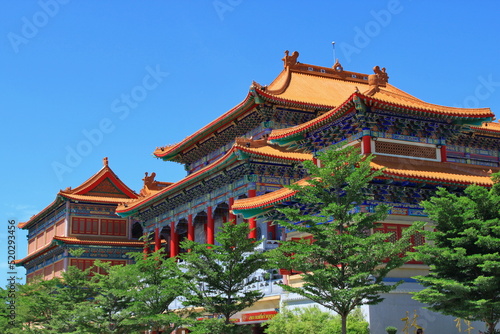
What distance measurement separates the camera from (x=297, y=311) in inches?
1014

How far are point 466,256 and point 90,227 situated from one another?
1481 inches

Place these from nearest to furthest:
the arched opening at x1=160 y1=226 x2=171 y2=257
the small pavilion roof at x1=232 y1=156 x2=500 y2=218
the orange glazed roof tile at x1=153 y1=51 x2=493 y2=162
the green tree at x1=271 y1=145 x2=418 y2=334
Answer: the green tree at x1=271 y1=145 x2=418 y2=334, the small pavilion roof at x1=232 y1=156 x2=500 y2=218, the orange glazed roof tile at x1=153 y1=51 x2=493 y2=162, the arched opening at x1=160 y1=226 x2=171 y2=257

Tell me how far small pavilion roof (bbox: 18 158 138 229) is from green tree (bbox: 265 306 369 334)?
102ft

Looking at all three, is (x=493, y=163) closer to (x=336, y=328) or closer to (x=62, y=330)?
(x=336, y=328)

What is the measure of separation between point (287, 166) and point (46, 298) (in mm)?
13641

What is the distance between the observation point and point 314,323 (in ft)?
74.8

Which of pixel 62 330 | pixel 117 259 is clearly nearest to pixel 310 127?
pixel 62 330

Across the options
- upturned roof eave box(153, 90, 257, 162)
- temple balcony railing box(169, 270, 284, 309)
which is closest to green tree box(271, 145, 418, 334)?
temple balcony railing box(169, 270, 284, 309)

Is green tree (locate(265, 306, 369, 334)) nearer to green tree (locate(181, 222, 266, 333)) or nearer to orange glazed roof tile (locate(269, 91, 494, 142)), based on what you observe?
green tree (locate(181, 222, 266, 333))

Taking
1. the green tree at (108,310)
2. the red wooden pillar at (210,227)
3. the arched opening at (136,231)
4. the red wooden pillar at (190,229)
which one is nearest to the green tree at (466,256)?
the green tree at (108,310)

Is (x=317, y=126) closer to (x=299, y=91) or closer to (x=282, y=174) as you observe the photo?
(x=282, y=174)

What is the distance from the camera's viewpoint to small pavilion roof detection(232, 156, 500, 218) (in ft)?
82.0

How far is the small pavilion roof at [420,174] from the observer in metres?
25.0

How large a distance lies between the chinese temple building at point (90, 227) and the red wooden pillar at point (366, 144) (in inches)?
1143
